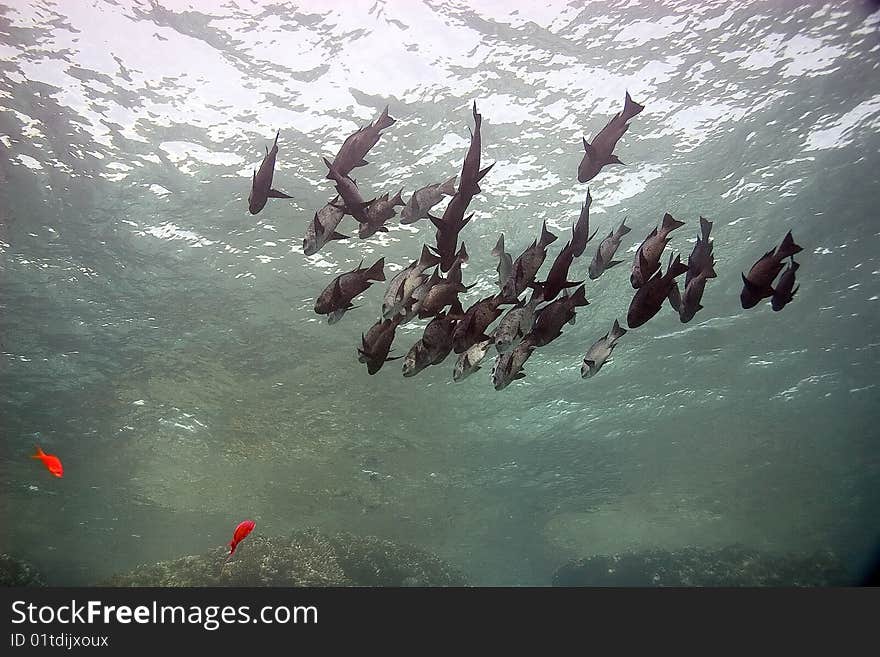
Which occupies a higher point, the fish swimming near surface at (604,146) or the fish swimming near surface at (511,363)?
the fish swimming near surface at (604,146)

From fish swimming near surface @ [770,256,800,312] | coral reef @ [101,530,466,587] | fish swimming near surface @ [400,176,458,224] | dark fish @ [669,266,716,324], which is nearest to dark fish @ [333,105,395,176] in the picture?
fish swimming near surface @ [400,176,458,224]

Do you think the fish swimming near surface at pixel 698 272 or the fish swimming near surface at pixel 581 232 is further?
the fish swimming near surface at pixel 698 272

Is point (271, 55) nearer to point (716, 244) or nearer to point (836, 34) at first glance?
point (836, 34)

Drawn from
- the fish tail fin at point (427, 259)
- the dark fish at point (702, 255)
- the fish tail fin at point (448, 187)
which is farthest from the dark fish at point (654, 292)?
the fish tail fin at point (448, 187)

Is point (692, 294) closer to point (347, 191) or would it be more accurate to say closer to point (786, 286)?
point (786, 286)

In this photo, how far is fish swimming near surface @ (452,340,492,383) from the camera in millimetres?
4465

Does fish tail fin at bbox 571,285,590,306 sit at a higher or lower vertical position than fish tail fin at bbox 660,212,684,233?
lower

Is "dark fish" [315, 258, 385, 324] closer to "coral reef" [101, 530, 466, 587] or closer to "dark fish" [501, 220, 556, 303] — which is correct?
"dark fish" [501, 220, 556, 303]

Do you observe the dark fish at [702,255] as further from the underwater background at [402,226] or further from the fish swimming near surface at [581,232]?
the underwater background at [402,226]

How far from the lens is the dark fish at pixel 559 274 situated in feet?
12.6

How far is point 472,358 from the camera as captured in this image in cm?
448

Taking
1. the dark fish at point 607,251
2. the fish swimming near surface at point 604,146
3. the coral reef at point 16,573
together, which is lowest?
the dark fish at point 607,251

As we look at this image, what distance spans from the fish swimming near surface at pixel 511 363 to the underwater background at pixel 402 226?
8.23 ft

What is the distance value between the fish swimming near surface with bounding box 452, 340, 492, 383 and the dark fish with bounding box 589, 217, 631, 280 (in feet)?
4.00
